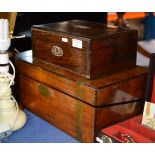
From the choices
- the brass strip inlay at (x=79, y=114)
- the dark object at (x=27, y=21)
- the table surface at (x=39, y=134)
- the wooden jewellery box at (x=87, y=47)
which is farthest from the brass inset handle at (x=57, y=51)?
the dark object at (x=27, y=21)

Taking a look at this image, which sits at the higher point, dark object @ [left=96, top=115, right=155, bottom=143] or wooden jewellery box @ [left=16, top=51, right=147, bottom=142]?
wooden jewellery box @ [left=16, top=51, right=147, bottom=142]

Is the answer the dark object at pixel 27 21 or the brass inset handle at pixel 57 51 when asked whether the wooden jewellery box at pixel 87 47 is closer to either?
the brass inset handle at pixel 57 51

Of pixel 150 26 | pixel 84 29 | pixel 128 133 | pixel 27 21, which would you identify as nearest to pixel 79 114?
pixel 128 133

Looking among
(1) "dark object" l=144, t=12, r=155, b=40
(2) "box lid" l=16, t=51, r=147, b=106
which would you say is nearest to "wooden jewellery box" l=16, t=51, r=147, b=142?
(2) "box lid" l=16, t=51, r=147, b=106

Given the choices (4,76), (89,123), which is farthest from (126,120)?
(4,76)

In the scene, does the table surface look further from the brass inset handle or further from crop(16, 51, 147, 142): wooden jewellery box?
the brass inset handle

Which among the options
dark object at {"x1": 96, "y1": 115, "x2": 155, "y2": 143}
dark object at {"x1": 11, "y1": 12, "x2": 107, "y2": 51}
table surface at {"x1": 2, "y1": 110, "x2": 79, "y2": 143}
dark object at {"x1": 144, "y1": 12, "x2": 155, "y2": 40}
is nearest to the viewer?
dark object at {"x1": 96, "y1": 115, "x2": 155, "y2": 143}

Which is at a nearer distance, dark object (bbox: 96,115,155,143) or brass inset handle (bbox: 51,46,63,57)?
dark object (bbox: 96,115,155,143)

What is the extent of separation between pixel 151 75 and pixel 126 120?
6.8 inches

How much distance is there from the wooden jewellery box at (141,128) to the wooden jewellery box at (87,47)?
0.40 feet

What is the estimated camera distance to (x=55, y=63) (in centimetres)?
102

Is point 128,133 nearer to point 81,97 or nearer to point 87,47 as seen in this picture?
point 81,97

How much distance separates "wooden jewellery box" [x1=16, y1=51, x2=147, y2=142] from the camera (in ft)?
2.89
